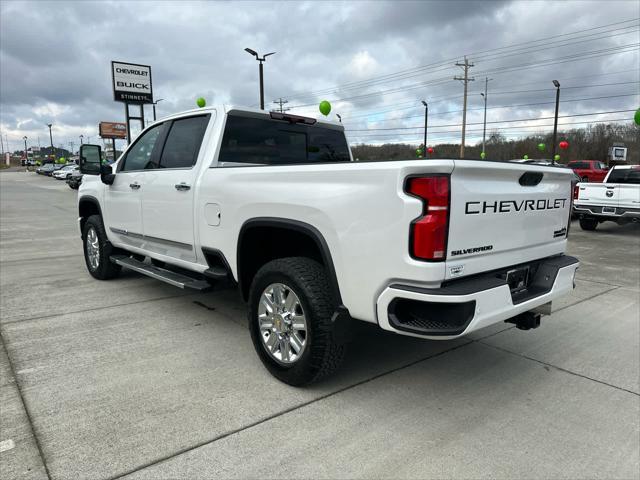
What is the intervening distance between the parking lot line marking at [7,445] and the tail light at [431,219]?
240 centimetres

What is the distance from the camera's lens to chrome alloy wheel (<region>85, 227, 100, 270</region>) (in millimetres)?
6156

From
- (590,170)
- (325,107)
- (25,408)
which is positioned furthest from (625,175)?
(590,170)

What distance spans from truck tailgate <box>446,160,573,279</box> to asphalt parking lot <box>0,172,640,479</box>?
0.94m

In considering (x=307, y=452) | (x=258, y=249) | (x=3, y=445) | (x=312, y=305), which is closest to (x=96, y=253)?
(x=258, y=249)

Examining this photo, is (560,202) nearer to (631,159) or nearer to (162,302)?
(162,302)

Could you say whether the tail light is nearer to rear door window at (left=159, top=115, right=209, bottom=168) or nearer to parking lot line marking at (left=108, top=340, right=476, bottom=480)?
parking lot line marking at (left=108, top=340, right=476, bottom=480)

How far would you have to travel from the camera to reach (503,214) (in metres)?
2.79

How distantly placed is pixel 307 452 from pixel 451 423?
36.4 inches

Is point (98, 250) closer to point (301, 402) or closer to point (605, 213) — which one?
point (301, 402)

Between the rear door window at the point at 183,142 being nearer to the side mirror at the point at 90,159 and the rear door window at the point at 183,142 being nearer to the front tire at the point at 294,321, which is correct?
the side mirror at the point at 90,159

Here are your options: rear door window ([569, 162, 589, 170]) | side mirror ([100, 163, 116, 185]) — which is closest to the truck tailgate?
side mirror ([100, 163, 116, 185])

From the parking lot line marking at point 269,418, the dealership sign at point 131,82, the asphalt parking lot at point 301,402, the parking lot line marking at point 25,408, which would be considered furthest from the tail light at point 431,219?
the dealership sign at point 131,82

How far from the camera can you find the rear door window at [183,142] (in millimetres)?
4241

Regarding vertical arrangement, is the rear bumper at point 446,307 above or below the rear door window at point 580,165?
below
